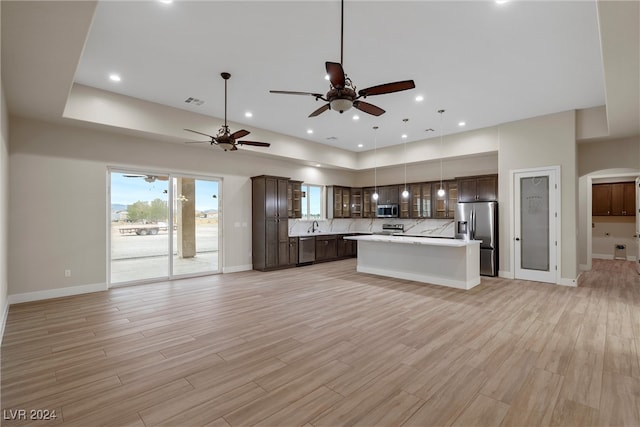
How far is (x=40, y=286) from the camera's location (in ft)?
16.4

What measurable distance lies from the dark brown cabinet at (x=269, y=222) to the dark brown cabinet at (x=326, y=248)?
4.26 feet

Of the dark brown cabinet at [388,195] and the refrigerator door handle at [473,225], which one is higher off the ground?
the dark brown cabinet at [388,195]

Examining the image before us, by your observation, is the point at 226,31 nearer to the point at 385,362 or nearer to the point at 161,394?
the point at 161,394

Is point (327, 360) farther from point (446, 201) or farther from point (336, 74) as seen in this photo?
point (446, 201)

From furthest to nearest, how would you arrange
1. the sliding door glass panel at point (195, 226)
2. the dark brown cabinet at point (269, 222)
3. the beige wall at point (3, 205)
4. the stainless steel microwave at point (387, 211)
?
the stainless steel microwave at point (387, 211) → the dark brown cabinet at point (269, 222) → the sliding door glass panel at point (195, 226) → the beige wall at point (3, 205)

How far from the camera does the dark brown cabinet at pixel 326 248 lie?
904 centimetres

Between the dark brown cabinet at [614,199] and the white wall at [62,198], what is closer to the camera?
the white wall at [62,198]

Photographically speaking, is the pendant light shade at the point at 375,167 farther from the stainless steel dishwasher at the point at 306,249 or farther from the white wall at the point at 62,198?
the white wall at the point at 62,198

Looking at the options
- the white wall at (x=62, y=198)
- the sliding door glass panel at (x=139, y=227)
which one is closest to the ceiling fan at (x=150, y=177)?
the sliding door glass panel at (x=139, y=227)

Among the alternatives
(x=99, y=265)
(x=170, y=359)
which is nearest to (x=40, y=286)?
(x=99, y=265)

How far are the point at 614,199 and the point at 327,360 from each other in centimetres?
1187

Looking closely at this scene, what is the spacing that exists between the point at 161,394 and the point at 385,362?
1988 millimetres

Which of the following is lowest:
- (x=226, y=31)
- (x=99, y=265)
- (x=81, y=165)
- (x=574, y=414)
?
(x=574, y=414)

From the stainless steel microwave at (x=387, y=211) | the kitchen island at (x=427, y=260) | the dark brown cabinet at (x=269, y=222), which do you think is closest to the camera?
the kitchen island at (x=427, y=260)
